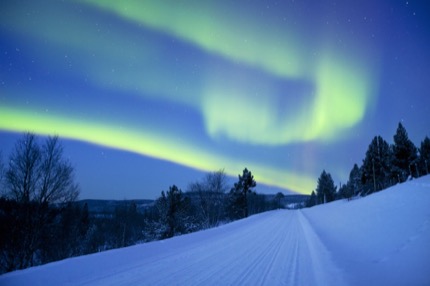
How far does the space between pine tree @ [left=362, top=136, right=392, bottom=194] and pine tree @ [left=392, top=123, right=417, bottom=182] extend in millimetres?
4261

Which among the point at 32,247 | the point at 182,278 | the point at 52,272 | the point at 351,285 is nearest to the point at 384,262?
the point at 351,285

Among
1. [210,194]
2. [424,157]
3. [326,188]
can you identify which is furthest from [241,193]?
[326,188]

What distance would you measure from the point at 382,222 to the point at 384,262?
542cm

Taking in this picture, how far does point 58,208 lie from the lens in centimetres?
2000

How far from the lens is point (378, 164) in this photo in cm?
5919

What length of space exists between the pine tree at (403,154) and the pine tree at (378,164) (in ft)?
14.0

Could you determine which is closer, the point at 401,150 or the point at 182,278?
the point at 182,278

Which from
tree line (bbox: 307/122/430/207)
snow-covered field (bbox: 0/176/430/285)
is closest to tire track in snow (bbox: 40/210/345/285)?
snow-covered field (bbox: 0/176/430/285)

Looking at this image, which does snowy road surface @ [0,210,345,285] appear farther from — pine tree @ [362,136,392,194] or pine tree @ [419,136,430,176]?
pine tree @ [419,136,430,176]

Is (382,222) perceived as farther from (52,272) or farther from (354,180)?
(354,180)

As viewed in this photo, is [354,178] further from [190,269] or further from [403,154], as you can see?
[190,269]

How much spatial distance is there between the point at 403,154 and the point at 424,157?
1960 cm

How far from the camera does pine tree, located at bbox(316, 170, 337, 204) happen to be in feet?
330

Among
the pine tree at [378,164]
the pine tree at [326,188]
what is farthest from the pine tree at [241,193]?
the pine tree at [326,188]
